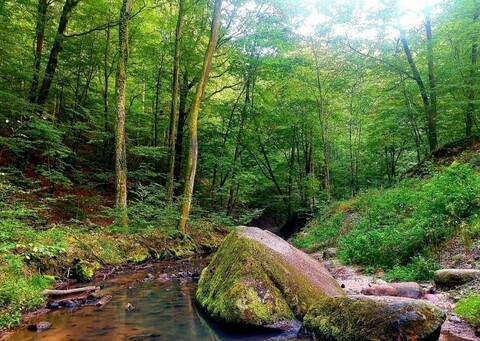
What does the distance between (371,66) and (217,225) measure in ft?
35.3

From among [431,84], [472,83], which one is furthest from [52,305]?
[472,83]

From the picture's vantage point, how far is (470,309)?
4.19 metres

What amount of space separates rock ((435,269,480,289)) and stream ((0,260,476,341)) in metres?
1.71

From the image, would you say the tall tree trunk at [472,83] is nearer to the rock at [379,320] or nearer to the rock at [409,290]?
the rock at [409,290]

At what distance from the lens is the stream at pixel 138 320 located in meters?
4.48

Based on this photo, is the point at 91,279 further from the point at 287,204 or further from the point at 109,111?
the point at 287,204

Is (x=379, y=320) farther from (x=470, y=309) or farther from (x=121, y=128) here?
(x=121, y=128)

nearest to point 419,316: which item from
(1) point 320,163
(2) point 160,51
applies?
(2) point 160,51

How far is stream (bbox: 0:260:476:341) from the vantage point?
4477 millimetres

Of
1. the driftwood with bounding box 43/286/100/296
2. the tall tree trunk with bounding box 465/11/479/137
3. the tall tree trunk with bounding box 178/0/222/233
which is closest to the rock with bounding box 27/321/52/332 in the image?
the driftwood with bounding box 43/286/100/296

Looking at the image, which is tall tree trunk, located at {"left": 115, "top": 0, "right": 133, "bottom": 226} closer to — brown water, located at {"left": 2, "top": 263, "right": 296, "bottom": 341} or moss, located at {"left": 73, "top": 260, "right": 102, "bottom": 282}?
moss, located at {"left": 73, "top": 260, "right": 102, "bottom": 282}

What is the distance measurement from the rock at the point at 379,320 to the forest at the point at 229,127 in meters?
0.93

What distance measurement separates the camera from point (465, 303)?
4398 mm

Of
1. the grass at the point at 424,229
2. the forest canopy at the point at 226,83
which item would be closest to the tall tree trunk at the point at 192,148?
the forest canopy at the point at 226,83
